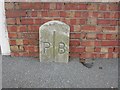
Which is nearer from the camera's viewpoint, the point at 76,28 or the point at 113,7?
the point at 113,7

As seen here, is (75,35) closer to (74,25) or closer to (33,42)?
(74,25)

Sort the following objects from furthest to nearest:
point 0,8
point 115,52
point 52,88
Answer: point 115,52, point 0,8, point 52,88

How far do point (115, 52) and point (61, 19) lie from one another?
3.06 feet

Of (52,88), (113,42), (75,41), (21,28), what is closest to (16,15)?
(21,28)

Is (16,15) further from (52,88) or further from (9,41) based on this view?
(52,88)

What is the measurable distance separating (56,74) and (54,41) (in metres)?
0.45

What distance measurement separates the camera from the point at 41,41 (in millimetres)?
3404

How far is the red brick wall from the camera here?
3332mm

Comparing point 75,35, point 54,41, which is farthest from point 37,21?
point 75,35

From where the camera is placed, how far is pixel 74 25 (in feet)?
11.3

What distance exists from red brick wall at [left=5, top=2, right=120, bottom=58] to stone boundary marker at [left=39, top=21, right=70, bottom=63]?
0.38ft

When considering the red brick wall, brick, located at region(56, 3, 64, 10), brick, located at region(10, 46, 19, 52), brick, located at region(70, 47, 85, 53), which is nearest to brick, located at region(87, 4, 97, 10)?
the red brick wall

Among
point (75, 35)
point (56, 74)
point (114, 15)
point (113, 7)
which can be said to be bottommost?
point (56, 74)

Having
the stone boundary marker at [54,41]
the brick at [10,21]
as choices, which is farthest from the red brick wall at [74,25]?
the stone boundary marker at [54,41]
